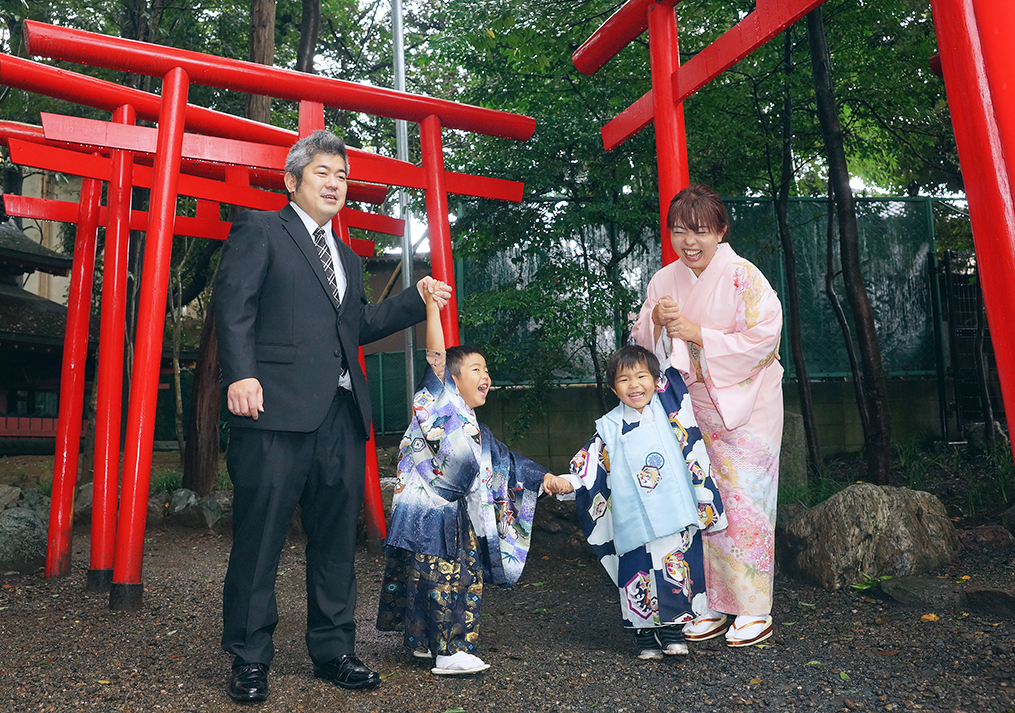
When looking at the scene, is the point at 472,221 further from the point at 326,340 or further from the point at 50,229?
the point at 50,229

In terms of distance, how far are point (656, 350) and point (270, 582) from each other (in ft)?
6.34

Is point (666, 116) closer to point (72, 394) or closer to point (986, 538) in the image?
point (986, 538)

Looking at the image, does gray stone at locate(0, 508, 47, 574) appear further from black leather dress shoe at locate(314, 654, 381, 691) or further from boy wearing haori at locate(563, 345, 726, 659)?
boy wearing haori at locate(563, 345, 726, 659)

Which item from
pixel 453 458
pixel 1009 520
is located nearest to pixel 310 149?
pixel 453 458

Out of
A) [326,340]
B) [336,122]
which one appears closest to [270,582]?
[326,340]

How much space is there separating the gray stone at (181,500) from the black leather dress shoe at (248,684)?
4941 millimetres

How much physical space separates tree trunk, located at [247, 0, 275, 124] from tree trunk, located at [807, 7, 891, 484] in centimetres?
514

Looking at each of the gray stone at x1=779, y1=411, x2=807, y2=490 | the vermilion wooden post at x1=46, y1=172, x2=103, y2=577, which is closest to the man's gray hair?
the vermilion wooden post at x1=46, y1=172, x2=103, y2=577

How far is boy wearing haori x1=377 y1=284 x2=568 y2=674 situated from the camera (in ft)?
10.1

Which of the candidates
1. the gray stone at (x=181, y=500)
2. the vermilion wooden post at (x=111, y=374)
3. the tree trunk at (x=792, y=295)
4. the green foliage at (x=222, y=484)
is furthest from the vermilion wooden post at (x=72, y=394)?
the tree trunk at (x=792, y=295)

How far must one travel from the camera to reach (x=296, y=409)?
Answer: 9.29 ft

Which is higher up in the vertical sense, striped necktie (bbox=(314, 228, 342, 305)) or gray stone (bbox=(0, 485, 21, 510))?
striped necktie (bbox=(314, 228, 342, 305))

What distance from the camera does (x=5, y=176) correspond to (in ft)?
42.6

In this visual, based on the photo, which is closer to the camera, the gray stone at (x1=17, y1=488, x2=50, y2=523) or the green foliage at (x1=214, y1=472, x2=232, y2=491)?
the gray stone at (x1=17, y1=488, x2=50, y2=523)
